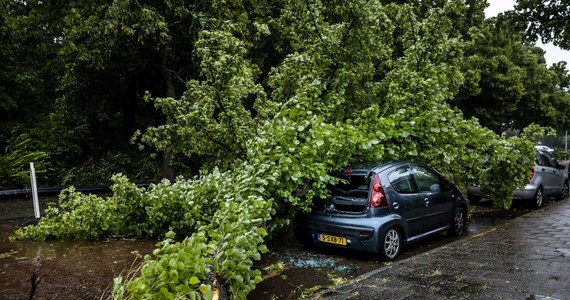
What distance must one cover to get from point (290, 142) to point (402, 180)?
6.37 ft

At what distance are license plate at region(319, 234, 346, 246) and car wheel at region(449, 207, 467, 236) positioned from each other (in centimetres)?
279

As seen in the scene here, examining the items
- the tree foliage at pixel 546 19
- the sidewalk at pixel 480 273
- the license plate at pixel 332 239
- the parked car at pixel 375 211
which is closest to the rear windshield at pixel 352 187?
the parked car at pixel 375 211

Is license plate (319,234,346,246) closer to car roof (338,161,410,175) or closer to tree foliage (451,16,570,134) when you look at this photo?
car roof (338,161,410,175)

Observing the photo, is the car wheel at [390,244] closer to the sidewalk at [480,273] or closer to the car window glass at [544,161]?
the sidewalk at [480,273]

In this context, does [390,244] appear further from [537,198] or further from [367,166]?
[537,198]

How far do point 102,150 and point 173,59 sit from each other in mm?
6260

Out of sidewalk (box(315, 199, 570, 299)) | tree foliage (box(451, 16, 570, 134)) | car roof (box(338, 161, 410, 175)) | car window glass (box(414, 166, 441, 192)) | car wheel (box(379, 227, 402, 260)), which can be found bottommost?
sidewalk (box(315, 199, 570, 299))

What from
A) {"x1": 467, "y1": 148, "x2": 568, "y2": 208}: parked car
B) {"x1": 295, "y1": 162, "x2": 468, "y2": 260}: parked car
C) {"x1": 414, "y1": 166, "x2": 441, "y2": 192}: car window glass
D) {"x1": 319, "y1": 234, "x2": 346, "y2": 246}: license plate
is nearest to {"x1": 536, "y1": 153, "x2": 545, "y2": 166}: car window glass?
{"x1": 467, "y1": 148, "x2": 568, "y2": 208}: parked car

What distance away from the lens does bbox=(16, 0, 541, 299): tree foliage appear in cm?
405

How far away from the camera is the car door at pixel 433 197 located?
6.80 m

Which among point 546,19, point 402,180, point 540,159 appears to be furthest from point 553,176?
point 402,180

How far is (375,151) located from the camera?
6.70 m

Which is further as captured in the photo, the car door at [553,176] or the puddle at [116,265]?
the car door at [553,176]

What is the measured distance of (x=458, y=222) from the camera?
7777 mm
